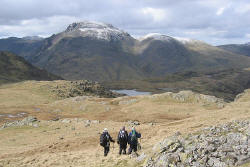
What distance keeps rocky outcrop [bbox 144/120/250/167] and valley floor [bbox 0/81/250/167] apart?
3453mm

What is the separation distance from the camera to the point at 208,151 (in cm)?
1992

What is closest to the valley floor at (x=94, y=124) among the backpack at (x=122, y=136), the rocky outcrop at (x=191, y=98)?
the rocky outcrop at (x=191, y=98)

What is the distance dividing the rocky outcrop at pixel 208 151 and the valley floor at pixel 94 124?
3453 millimetres

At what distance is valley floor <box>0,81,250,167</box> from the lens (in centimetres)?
3266

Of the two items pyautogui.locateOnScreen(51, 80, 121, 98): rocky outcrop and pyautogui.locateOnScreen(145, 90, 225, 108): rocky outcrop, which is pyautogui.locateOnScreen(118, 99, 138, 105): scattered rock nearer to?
pyautogui.locateOnScreen(145, 90, 225, 108): rocky outcrop

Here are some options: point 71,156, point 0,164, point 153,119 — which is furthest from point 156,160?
point 153,119

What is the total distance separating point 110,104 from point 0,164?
75.9m

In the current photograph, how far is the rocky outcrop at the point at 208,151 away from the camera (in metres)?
18.6

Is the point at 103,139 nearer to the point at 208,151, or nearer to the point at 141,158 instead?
the point at 141,158

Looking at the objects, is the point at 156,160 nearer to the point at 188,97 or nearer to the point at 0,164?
the point at 0,164

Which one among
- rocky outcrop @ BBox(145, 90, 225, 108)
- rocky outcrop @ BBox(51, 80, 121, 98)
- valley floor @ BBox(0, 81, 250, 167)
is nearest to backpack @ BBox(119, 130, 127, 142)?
valley floor @ BBox(0, 81, 250, 167)

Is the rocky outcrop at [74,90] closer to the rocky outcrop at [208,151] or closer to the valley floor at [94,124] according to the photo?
the valley floor at [94,124]

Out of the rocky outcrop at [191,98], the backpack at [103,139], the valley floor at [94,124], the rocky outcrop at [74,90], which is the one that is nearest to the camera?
the backpack at [103,139]

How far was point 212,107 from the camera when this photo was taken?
89.7 metres
